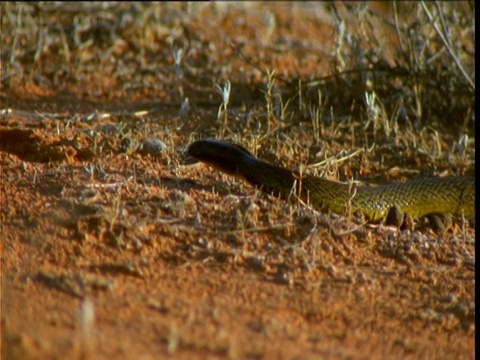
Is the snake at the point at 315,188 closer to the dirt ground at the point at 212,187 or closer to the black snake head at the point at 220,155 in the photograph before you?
the black snake head at the point at 220,155

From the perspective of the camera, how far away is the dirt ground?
355cm

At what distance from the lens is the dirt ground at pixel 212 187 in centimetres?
355

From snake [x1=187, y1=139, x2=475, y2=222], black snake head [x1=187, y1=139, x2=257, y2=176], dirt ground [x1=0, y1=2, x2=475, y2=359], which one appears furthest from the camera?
black snake head [x1=187, y1=139, x2=257, y2=176]

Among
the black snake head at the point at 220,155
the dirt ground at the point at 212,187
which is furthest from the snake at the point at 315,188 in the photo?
the dirt ground at the point at 212,187

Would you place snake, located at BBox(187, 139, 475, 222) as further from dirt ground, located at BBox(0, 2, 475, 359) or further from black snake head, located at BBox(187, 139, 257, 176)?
dirt ground, located at BBox(0, 2, 475, 359)

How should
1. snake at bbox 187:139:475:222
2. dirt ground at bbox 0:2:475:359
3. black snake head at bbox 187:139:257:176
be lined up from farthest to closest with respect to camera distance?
black snake head at bbox 187:139:257:176 < snake at bbox 187:139:475:222 < dirt ground at bbox 0:2:475:359

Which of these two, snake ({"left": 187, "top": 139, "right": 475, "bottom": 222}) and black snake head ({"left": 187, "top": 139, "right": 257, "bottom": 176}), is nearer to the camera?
snake ({"left": 187, "top": 139, "right": 475, "bottom": 222})

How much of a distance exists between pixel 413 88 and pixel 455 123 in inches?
18.2

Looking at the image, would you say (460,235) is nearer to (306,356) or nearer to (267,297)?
(267,297)

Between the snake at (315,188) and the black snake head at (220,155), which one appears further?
the black snake head at (220,155)

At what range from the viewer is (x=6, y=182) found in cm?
482

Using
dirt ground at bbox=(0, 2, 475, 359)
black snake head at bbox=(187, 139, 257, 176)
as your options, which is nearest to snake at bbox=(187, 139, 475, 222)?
black snake head at bbox=(187, 139, 257, 176)

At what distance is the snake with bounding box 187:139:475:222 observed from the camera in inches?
211

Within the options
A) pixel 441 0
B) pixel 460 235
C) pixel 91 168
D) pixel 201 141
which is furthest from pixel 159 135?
pixel 441 0
